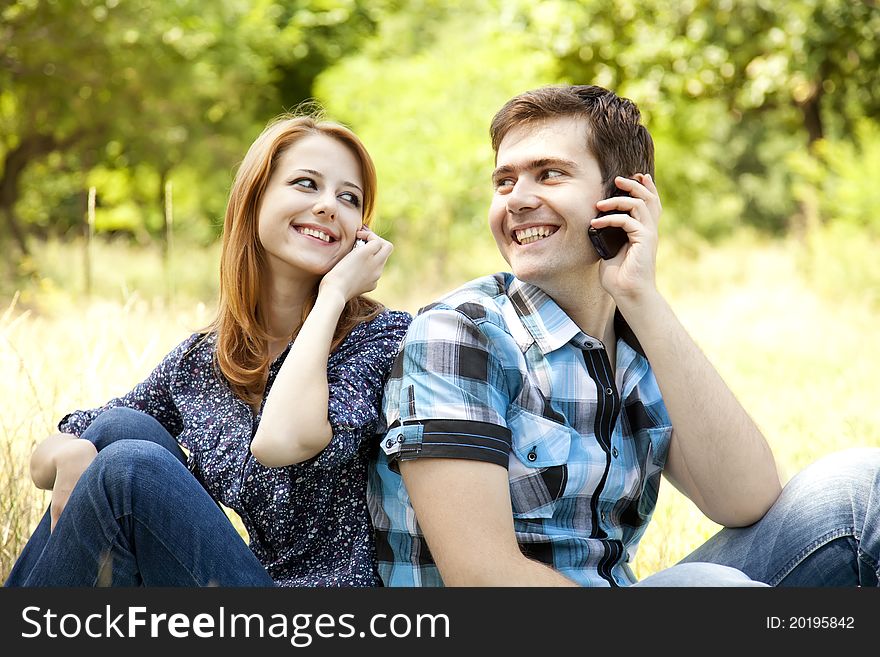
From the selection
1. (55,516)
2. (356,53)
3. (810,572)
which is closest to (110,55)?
(356,53)

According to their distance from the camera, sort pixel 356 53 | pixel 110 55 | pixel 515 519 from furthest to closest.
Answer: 1. pixel 356 53
2. pixel 110 55
3. pixel 515 519

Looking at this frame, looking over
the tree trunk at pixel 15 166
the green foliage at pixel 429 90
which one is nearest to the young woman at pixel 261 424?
the green foliage at pixel 429 90

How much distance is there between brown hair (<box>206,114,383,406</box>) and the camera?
2.52 meters

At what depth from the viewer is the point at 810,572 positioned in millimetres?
2252

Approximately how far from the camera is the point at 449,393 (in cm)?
204

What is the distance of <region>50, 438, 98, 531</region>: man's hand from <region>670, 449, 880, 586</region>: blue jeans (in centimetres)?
158

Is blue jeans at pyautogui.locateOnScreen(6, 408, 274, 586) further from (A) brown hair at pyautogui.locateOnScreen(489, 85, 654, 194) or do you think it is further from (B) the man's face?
(A) brown hair at pyautogui.locateOnScreen(489, 85, 654, 194)

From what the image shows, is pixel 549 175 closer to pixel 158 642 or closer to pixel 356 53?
pixel 158 642

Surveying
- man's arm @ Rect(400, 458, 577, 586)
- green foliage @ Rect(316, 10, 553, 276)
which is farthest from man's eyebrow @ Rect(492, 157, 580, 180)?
green foliage @ Rect(316, 10, 553, 276)

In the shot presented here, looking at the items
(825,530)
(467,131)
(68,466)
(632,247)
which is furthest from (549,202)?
(467,131)

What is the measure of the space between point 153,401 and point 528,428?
1.07m

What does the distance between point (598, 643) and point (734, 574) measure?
12.4 inches

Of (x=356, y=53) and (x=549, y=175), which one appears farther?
(x=356, y=53)

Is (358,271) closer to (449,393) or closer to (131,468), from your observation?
(449,393)
